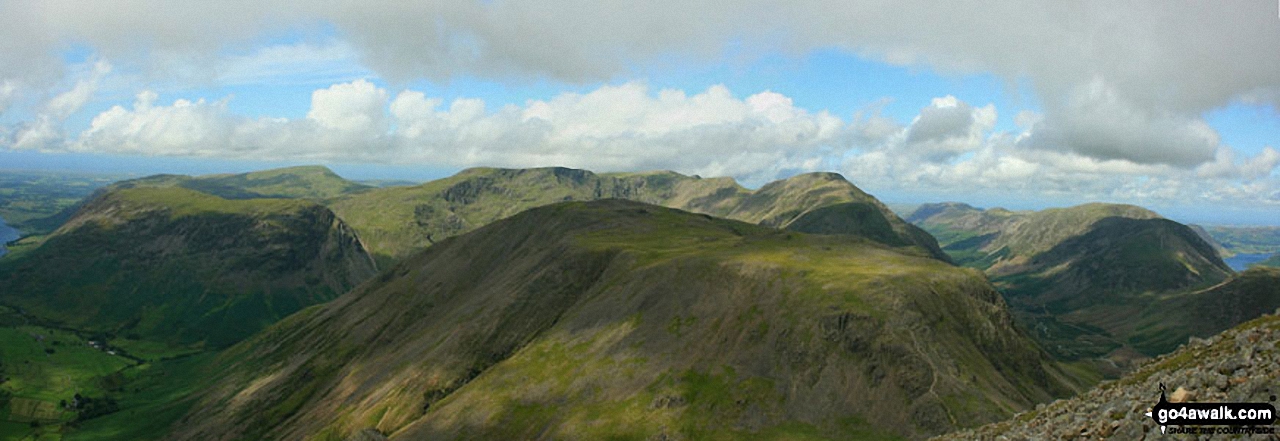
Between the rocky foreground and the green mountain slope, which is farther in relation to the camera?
the green mountain slope

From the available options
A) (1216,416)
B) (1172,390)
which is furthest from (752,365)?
(1216,416)

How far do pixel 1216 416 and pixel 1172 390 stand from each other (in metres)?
6.77

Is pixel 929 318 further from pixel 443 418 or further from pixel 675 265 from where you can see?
pixel 443 418

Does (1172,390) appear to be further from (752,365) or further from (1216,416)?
(752,365)

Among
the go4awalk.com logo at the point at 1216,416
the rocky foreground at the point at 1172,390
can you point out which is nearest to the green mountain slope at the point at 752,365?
the rocky foreground at the point at 1172,390

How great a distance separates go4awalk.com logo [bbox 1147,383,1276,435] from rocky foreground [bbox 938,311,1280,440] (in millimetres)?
375

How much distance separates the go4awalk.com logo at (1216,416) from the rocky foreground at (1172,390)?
37 cm

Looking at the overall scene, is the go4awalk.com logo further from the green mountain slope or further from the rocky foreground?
the green mountain slope

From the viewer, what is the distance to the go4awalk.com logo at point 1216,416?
27.6 m

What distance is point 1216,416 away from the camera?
29.2 meters

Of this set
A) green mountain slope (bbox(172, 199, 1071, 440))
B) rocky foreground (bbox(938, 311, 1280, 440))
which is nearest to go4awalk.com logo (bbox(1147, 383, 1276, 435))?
rocky foreground (bbox(938, 311, 1280, 440))

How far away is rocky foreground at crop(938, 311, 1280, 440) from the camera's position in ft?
99.1

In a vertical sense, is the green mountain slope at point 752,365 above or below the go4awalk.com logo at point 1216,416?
below

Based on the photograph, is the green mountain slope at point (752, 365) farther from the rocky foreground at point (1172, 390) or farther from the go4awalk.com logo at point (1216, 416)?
the go4awalk.com logo at point (1216, 416)
